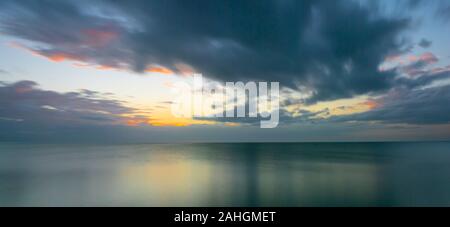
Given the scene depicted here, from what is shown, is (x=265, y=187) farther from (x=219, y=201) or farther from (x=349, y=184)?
(x=349, y=184)

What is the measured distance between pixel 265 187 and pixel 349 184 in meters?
Answer: 9.59

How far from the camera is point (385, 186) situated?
989 inches

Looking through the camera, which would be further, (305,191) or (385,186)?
(385,186)

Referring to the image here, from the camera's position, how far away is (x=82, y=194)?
861 inches
